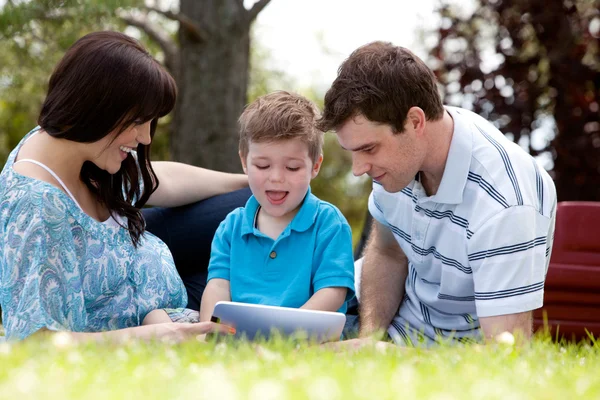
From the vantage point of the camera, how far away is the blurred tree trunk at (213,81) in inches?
261

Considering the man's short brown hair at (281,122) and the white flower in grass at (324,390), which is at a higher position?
the man's short brown hair at (281,122)

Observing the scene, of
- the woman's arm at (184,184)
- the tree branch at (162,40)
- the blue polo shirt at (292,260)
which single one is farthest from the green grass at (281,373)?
the tree branch at (162,40)

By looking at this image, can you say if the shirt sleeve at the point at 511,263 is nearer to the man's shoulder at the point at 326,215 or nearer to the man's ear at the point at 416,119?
the man's ear at the point at 416,119

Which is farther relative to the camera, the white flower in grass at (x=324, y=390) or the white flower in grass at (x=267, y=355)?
the white flower in grass at (x=267, y=355)

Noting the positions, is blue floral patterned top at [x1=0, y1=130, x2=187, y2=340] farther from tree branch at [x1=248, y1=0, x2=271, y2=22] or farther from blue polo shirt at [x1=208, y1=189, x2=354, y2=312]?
tree branch at [x1=248, y1=0, x2=271, y2=22]

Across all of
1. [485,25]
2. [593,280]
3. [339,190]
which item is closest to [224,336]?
[593,280]

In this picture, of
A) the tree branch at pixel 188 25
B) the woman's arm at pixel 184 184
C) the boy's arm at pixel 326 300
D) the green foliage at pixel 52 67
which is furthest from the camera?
the tree branch at pixel 188 25

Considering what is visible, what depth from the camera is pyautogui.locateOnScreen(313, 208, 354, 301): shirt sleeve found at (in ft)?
11.3

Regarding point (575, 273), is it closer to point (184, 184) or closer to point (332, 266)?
point (332, 266)

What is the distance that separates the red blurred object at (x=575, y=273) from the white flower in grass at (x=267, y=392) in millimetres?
3191

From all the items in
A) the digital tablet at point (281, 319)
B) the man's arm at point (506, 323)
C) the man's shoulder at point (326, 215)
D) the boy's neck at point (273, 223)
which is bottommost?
the man's arm at point (506, 323)

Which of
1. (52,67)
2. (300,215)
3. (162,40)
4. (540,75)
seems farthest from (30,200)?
(540,75)

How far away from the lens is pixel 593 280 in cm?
458

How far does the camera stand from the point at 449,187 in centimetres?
323
